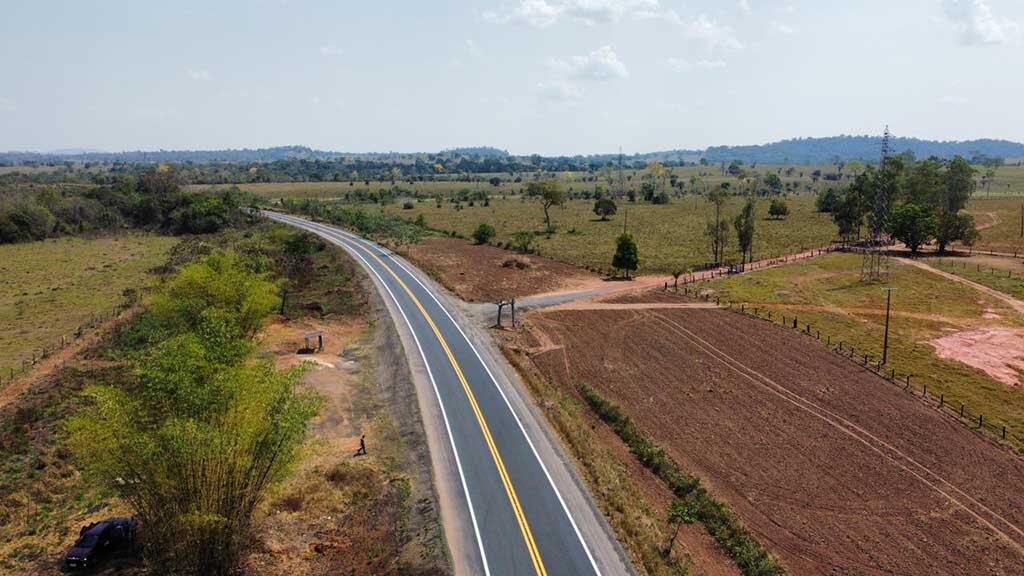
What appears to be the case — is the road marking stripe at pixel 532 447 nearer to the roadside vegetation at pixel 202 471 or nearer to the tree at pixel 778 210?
the roadside vegetation at pixel 202 471

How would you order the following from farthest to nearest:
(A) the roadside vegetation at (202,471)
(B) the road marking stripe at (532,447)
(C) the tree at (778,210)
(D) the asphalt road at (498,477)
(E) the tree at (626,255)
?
1. (C) the tree at (778,210)
2. (E) the tree at (626,255)
3. (B) the road marking stripe at (532,447)
4. (D) the asphalt road at (498,477)
5. (A) the roadside vegetation at (202,471)

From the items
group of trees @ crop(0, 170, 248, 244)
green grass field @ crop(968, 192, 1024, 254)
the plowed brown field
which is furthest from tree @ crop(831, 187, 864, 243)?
group of trees @ crop(0, 170, 248, 244)

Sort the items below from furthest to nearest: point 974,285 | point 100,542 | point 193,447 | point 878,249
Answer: point 878,249 → point 974,285 → point 100,542 → point 193,447

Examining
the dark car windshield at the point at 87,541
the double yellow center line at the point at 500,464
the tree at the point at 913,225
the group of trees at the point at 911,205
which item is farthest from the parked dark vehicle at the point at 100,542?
the tree at the point at 913,225

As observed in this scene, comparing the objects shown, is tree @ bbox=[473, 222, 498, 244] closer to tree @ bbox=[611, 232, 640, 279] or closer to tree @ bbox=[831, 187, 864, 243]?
tree @ bbox=[611, 232, 640, 279]

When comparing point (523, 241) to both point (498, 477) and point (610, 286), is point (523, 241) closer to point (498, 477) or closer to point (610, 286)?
point (610, 286)

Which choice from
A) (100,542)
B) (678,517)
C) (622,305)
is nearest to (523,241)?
(622,305)

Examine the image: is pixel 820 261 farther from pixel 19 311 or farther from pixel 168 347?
pixel 19 311
